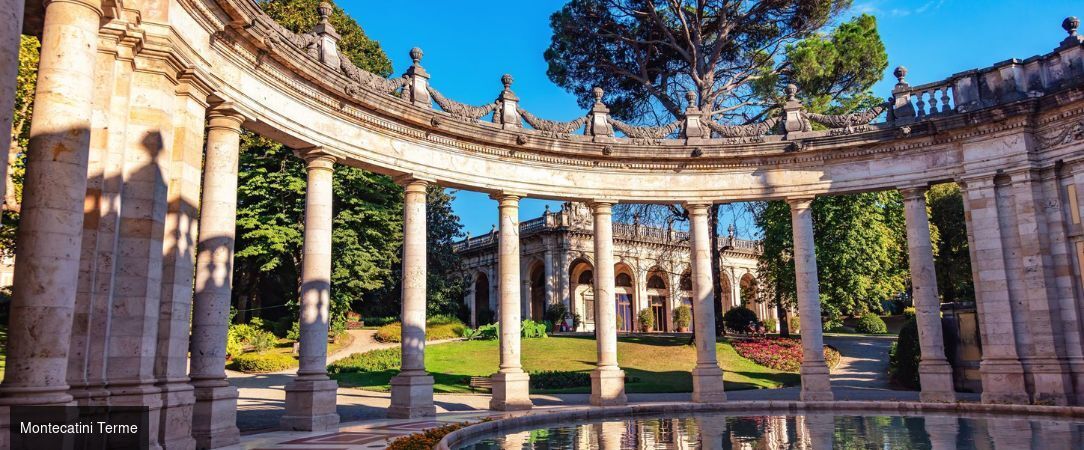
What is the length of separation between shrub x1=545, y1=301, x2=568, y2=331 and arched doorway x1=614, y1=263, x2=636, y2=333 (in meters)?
8.94

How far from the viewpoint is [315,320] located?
Answer: 1933 cm

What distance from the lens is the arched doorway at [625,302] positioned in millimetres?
68188

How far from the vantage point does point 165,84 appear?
13602 millimetres

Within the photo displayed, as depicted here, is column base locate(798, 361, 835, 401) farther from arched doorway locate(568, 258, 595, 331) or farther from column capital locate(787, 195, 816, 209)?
arched doorway locate(568, 258, 595, 331)

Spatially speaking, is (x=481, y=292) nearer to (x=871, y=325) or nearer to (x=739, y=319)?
Result: (x=739, y=319)

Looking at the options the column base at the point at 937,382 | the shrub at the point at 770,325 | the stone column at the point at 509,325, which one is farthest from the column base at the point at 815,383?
the shrub at the point at 770,325

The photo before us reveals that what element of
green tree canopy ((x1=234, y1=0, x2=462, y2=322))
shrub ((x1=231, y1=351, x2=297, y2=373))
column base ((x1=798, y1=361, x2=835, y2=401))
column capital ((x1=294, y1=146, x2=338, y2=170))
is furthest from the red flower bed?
column capital ((x1=294, y1=146, x2=338, y2=170))

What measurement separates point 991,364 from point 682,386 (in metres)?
13.6

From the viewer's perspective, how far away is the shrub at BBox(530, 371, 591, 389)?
34.1 metres

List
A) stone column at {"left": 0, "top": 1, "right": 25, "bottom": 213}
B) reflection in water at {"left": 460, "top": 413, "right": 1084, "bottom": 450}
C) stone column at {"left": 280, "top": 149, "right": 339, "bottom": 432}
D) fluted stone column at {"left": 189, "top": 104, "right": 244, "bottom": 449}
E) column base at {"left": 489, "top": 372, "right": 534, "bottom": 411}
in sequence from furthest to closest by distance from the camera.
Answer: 1. column base at {"left": 489, "top": 372, "right": 534, "bottom": 411}
2. stone column at {"left": 280, "top": 149, "right": 339, "bottom": 432}
3. fluted stone column at {"left": 189, "top": 104, "right": 244, "bottom": 449}
4. reflection in water at {"left": 460, "top": 413, "right": 1084, "bottom": 450}
5. stone column at {"left": 0, "top": 1, "right": 25, "bottom": 213}

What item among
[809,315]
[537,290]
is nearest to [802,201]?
[809,315]

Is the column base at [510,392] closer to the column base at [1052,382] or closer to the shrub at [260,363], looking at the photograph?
the column base at [1052,382]

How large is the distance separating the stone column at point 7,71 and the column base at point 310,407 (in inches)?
441

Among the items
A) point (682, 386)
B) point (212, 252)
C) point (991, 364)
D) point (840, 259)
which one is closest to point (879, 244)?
point (840, 259)
